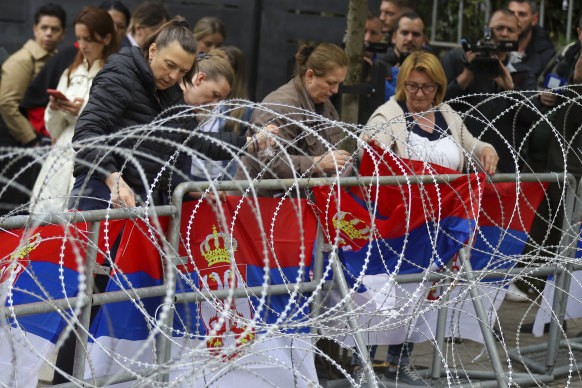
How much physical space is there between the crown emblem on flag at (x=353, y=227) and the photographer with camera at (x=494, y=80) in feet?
6.71

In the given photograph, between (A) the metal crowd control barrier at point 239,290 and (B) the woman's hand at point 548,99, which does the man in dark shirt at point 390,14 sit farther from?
(A) the metal crowd control barrier at point 239,290

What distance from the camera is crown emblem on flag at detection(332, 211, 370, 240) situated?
15.3 ft

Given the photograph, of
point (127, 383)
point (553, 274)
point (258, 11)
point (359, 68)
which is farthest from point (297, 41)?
point (127, 383)

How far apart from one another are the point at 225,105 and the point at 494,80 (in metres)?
2.71

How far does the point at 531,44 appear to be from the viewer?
7.51m

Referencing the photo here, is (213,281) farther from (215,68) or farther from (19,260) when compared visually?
(215,68)

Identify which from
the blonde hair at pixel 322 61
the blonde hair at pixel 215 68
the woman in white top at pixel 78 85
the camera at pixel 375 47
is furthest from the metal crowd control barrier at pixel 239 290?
the camera at pixel 375 47

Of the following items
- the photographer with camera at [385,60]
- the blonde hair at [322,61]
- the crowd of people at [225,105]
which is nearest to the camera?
the crowd of people at [225,105]

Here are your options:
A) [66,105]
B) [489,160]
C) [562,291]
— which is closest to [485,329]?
[562,291]

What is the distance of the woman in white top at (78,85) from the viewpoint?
5.47 metres

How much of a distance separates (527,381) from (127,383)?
2527 millimetres

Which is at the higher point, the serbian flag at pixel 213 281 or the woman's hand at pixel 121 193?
the woman's hand at pixel 121 193

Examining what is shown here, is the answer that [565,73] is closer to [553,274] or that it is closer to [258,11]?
[553,274]

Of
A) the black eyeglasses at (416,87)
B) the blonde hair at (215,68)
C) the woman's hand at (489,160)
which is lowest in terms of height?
the woman's hand at (489,160)
